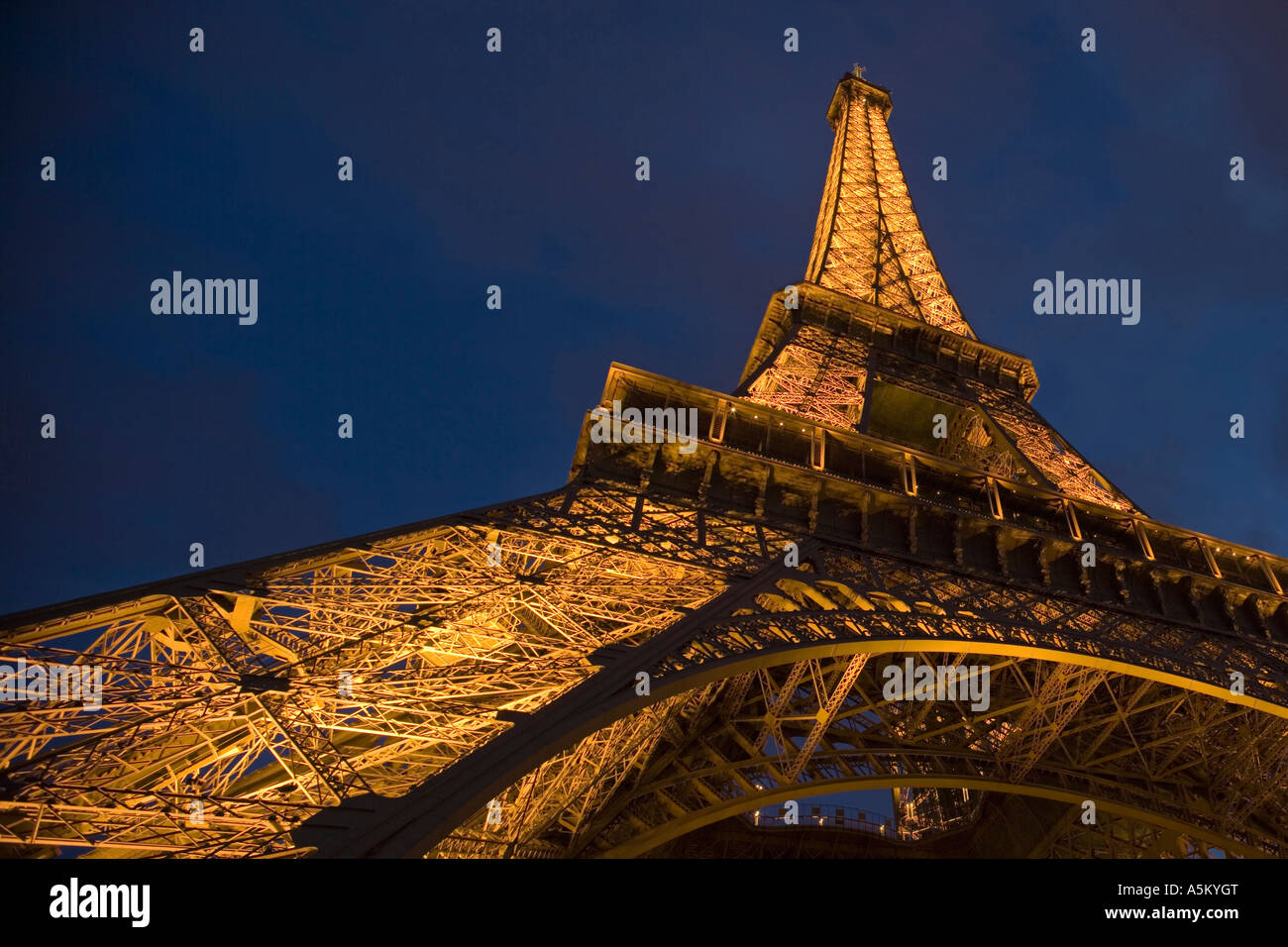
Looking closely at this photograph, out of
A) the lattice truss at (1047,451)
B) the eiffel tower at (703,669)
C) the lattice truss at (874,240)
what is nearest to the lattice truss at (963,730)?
the eiffel tower at (703,669)

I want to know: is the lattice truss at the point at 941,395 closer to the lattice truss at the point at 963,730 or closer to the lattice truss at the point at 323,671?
the lattice truss at the point at 963,730

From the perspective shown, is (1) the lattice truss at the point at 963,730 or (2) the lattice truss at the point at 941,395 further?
(2) the lattice truss at the point at 941,395

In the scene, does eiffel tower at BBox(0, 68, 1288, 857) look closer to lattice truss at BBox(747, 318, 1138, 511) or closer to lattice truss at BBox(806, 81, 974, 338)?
lattice truss at BBox(747, 318, 1138, 511)

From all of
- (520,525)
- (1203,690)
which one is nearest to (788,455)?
(520,525)

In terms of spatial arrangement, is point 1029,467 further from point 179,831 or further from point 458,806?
point 179,831
